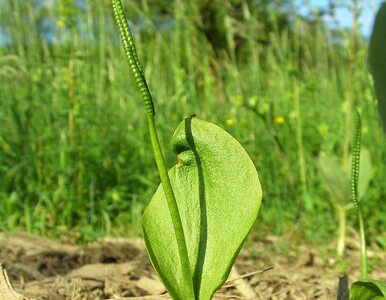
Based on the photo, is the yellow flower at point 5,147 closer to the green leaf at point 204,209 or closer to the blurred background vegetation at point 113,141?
the blurred background vegetation at point 113,141

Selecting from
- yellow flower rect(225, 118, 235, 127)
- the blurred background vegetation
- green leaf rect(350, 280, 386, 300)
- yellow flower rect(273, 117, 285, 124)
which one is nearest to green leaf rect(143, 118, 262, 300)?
green leaf rect(350, 280, 386, 300)

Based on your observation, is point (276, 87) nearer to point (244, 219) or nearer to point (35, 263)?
point (35, 263)

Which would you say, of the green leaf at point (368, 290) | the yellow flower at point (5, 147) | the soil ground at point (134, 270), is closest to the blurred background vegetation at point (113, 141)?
the yellow flower at point (5, 147)

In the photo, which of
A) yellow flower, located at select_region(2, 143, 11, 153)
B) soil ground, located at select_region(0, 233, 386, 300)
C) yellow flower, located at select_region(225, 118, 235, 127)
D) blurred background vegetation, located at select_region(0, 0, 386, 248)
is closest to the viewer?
soil ground, located at select_region(0, 233, 386, 300)

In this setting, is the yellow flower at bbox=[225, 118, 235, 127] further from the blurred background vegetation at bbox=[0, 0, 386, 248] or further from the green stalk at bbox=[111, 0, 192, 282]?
the green stalk at bbox=[111, 0, 192, 282]

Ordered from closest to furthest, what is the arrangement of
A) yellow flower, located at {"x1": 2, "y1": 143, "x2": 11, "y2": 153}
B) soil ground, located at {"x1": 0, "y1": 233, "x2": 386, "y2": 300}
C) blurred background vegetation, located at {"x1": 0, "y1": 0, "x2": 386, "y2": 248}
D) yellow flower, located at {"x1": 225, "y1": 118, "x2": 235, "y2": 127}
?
soil ground, located at {"x1": 0, "y1": 233, "x2": 386, "y2": 300}, blurred background vegetation, located at {"x1": 0, "y1": 0, "x2": 386, "y2": 248}, yellow flower, located at {"x1": 2, "y1": 143, "x2": 11, "y2": 153}, yellow flower, located at {"x1": 225, "y1": 118, "x2": 235, "y2": 127}

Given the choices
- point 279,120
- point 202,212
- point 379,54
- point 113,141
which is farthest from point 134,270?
point 279,120
